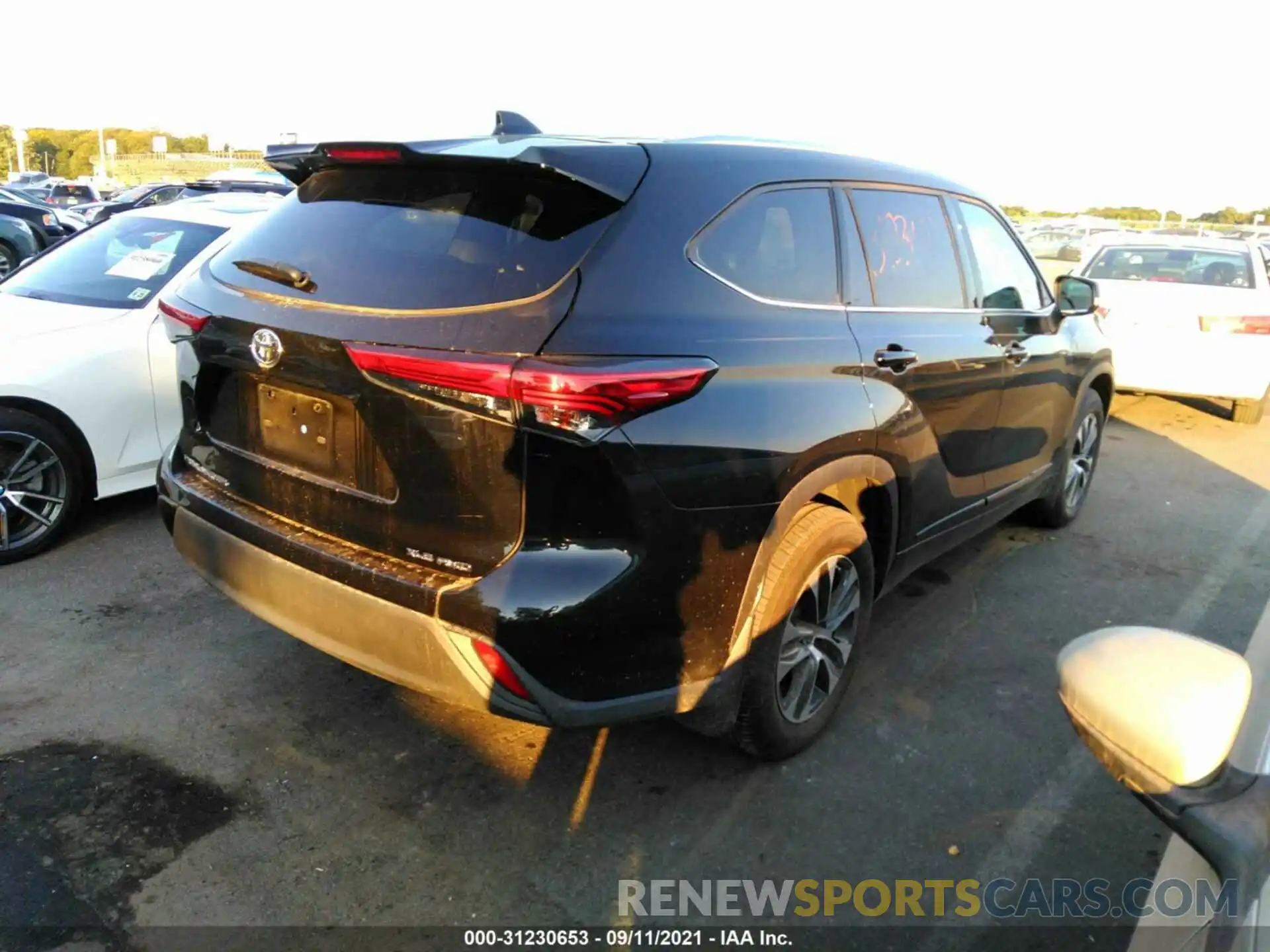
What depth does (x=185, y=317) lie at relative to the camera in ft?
9.68

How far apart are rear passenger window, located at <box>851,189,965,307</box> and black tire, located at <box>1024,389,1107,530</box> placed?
172 cm

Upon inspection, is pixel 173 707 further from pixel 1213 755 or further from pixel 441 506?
pixel 1213 755

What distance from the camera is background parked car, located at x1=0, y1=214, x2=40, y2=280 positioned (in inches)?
507

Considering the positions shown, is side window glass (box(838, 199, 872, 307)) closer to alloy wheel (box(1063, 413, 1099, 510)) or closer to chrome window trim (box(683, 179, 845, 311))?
chrome window trim (box(683, 179, 845, 311))

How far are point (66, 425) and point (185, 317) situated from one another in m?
1.99

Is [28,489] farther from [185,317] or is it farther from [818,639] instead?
[818,639]

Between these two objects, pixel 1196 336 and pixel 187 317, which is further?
pixel 1196 336

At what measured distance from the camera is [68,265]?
204 inches

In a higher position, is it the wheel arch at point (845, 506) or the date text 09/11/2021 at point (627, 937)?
the wheel arch at point (845, 506)

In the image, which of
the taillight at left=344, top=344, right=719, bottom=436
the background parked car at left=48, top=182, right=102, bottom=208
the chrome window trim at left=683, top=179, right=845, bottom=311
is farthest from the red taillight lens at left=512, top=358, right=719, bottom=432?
the background parked car at left=48, top=182, right=102, bottom=208

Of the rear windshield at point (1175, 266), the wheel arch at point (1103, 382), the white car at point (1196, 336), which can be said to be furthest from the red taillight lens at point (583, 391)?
the rear windshield at point (1175, 266)

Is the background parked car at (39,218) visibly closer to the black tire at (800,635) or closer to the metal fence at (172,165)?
the metal fence at (172,165)

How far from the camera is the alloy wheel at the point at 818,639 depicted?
3039mm

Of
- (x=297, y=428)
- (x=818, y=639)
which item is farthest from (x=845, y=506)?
(x=297, y=428)
